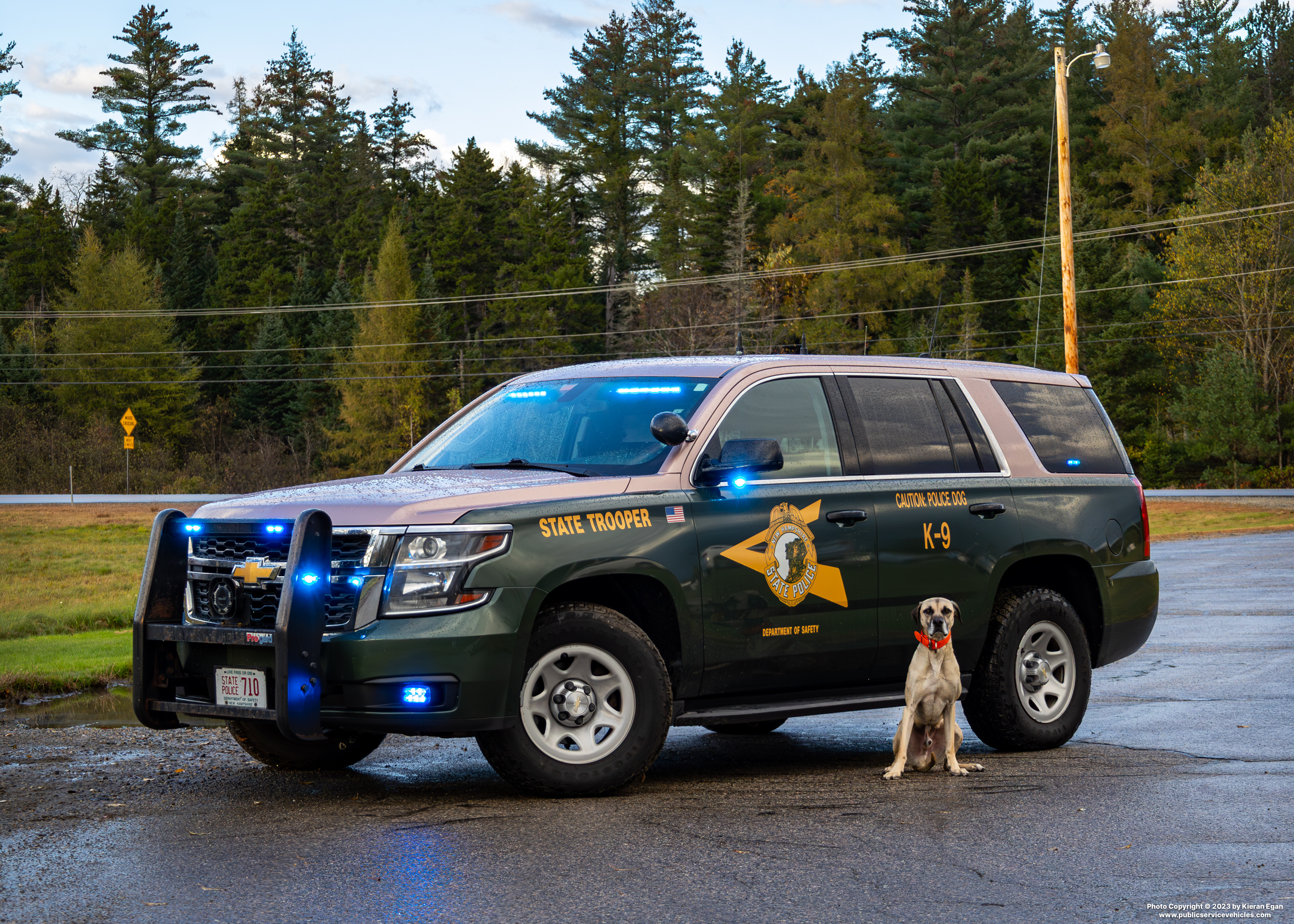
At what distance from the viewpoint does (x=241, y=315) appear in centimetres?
9650

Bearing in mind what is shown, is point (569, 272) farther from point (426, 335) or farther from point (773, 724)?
point (773, 724)

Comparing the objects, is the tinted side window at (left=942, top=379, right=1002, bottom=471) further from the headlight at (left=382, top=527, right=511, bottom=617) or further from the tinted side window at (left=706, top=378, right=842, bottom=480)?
the headlight at (left=382, top=527, right=511, bottom=617)

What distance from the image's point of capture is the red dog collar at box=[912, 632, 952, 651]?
7.30 metres

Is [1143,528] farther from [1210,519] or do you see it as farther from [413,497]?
[1210,519]

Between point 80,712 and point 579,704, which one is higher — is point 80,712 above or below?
below

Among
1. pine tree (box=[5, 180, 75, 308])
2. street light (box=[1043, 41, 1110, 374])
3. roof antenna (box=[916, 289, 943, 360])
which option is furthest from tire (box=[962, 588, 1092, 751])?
pine tree (box=[5, 180, 75, 308])

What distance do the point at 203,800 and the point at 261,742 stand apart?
75 cm

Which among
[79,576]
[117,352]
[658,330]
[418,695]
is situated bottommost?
[79,576]

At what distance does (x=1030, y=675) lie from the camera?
27.6 feet

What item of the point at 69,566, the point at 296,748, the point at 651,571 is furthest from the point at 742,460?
the point at 69,566

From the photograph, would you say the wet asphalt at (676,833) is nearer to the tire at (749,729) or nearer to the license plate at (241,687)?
the tire at (749,729)

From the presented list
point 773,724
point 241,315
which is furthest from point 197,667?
point 241,315

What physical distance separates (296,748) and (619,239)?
8062cm

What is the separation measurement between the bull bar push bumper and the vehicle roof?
1.87 m
